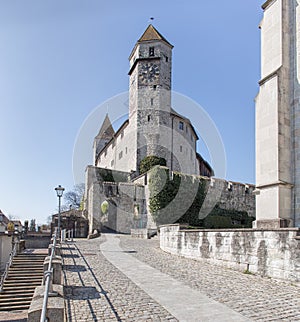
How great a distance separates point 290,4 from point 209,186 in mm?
21119

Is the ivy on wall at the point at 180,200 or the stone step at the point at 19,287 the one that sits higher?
the ivy on wall at the point at 180,200

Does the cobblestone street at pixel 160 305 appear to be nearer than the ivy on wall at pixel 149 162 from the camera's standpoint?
Yes

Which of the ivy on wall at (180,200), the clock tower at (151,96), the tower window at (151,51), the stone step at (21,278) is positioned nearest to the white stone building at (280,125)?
the stone step at (21,278)

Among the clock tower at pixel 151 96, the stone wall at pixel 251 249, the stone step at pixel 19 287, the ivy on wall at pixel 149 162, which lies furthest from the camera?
the clock tower at pixel 151 96

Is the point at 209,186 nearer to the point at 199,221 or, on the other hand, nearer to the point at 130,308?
the point at 199,221

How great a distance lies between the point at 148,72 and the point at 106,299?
39.5m

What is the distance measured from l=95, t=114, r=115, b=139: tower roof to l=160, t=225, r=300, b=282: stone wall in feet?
191

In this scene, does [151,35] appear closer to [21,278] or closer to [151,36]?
[151,36]

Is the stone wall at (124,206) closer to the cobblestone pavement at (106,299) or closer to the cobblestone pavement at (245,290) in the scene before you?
the cobblestone pavement at (245,290)

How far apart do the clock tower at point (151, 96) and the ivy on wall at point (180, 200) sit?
1051 centimetres

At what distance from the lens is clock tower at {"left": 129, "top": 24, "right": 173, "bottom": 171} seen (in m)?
41.9

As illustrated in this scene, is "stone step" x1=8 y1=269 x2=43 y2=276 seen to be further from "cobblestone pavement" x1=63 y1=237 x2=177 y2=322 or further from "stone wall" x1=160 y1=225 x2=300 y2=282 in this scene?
"stone wall" x1=160 y1=225 x2=300 y2=282

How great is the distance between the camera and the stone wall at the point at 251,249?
789 centimetres

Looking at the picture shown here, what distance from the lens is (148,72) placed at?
43562mm
